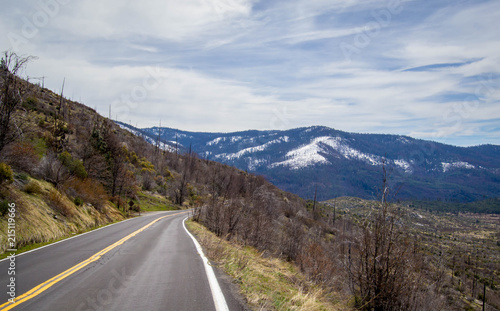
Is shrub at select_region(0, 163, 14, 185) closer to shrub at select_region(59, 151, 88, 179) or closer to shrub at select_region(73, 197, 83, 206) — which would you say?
shrub at select_region(73, 197, 83, 206)

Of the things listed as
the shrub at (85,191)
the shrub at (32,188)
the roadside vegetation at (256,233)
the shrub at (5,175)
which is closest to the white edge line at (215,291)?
the roadside vegetation at (256,233)

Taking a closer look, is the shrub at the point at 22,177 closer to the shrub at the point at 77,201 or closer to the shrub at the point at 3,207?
the shrub at the point at 77,201

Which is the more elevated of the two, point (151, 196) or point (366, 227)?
point (366, 227)

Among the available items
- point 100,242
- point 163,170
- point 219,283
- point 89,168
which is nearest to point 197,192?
point 163,170

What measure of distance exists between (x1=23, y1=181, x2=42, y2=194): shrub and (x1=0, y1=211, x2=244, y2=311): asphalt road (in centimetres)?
632

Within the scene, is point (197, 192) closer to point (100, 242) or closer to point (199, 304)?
point (100, 242)

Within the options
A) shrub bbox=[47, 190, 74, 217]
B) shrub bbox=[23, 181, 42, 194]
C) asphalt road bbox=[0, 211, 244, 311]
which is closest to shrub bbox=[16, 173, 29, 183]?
shrub bbox=[23, 181, 42, 194]

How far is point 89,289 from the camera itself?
5.71 meters

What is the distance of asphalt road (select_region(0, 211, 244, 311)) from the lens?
5016 millimetres

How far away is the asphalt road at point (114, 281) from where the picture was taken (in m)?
5.02

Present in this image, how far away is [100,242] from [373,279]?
1030cm

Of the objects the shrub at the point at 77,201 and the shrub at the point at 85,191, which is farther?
the shrub at the point at 85,191

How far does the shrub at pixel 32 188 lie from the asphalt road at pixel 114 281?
632cm

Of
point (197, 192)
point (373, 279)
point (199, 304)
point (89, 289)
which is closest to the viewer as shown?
point (199, 304)
